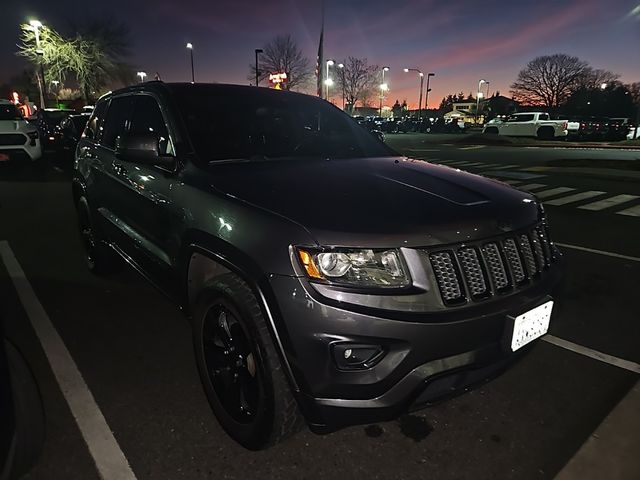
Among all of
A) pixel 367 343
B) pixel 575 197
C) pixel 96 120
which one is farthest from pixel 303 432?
pixel 575 197

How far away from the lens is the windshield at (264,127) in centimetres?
289

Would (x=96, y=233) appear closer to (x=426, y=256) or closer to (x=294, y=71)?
(x=426, y=256)

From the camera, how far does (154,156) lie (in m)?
2.63

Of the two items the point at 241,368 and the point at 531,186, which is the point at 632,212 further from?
the point at 241,368

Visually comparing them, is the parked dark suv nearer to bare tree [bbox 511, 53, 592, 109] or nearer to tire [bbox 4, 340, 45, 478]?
tire [bbox 4, 340, 45, 478]

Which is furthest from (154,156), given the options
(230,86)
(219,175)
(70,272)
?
(70,272)

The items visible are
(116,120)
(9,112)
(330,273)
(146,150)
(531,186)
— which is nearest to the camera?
(330,273)

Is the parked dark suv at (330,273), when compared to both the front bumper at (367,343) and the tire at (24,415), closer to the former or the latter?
the front bumper at (367,343)

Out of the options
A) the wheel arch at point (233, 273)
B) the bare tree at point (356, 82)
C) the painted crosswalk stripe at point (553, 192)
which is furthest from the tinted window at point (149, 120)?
the bare tree at point (356, 82)

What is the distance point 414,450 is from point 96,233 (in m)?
3.54

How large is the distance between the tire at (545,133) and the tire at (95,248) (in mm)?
29637

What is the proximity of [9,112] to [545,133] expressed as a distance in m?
28.2

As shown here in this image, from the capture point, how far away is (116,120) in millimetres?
3990

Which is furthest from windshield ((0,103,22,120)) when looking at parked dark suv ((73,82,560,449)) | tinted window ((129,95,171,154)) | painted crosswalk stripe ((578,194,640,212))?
painted crosswalk stripe ((578,194,640,212))
